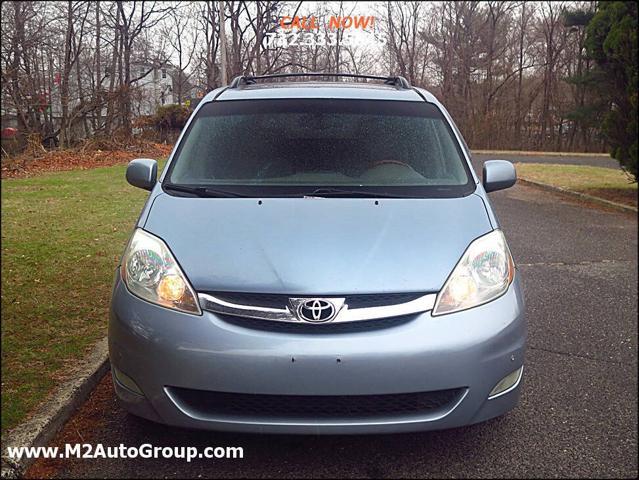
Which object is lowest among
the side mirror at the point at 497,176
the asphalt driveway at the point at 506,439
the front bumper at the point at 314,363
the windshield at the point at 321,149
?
the asphalt driveway at the point at 506,439

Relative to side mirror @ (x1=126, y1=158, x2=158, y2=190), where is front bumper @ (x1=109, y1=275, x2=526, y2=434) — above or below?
below

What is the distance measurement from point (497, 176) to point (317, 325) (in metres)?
1.68

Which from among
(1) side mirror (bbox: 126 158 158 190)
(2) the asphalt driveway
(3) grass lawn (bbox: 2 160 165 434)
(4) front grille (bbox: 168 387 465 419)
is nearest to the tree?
(2) the asphalt driveway

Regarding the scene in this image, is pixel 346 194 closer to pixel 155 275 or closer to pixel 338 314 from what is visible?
pixel 338 314

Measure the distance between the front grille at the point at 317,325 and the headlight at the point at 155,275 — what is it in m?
0.18

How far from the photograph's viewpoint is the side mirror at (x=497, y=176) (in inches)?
130

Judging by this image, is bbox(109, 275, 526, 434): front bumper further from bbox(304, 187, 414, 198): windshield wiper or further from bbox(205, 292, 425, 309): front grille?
bbox(304, 187, 414, 198): windshield wiper

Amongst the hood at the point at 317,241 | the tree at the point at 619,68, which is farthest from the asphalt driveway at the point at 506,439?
the tree at the point at 619,68

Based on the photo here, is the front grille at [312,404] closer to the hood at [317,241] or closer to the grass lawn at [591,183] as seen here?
the hood at [317,241]

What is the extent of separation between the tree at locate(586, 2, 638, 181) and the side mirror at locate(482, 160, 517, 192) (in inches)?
277

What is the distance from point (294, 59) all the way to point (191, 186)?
23.6m

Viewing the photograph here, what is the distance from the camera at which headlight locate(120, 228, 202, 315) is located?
2266 millimetres

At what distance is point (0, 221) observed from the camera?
6.23ft

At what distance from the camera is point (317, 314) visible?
7.13 ft
